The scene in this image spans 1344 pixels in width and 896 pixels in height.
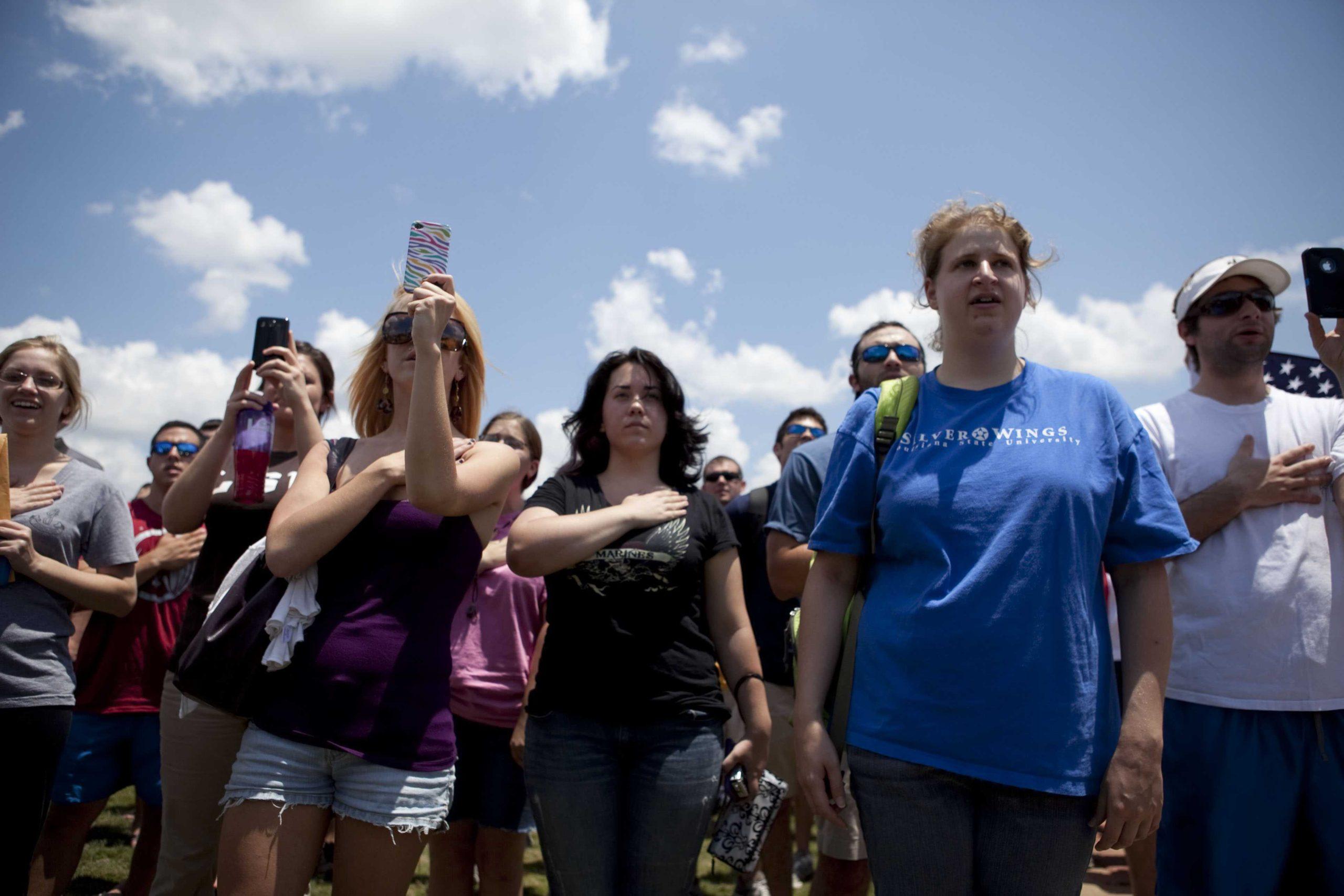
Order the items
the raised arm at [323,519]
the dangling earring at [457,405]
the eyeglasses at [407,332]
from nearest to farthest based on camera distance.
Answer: the raised arm at [323,519]
the eyeglasses at [407,332]
the dangling earring at [457,405]

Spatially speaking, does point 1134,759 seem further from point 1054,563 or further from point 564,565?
point 564,565

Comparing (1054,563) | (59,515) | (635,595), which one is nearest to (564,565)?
(635,595)

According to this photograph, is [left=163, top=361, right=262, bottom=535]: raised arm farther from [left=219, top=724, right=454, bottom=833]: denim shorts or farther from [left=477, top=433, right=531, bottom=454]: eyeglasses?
[left=477, top=433, right=531, bottom=454]: eyeglasses

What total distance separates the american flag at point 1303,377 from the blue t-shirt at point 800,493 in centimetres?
198

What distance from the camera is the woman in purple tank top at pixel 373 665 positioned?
83.0 inches

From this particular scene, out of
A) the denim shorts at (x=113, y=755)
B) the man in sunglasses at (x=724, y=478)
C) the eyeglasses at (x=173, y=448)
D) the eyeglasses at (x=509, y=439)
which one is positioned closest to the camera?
the denim shorts at (x=113, y=755)

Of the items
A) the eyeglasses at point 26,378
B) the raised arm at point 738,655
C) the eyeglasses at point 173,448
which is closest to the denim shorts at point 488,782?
the raised arm at point 738,655

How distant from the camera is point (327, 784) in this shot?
218cm

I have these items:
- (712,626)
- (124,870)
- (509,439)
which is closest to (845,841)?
(712,626)

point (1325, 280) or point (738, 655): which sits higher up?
point (1325, 280)

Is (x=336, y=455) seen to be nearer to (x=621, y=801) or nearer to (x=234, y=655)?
(x=234, y=655)

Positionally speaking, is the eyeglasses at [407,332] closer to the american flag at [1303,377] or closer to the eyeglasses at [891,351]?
the eyeglasses at [891,351]

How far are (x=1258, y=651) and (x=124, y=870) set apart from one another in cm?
596

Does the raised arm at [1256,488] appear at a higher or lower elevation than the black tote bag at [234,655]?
higher
